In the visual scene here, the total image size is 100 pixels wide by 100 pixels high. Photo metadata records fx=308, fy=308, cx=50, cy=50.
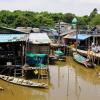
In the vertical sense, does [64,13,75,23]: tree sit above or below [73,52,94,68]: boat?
above

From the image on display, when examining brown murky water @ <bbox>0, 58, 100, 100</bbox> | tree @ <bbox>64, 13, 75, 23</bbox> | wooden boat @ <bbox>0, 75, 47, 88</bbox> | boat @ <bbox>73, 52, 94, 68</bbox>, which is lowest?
brown murky water @ <bbox>0, 58, 100, 100</bbox>

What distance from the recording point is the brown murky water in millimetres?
18484

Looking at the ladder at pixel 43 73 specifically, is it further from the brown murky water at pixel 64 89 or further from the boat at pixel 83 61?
the boat at pixel 83 61

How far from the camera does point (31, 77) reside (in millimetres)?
Result: 22875

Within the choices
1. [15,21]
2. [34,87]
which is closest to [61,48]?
[34,87]

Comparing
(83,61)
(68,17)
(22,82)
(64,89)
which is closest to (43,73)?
(22,82)

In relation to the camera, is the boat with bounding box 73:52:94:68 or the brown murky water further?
the boat with bounding box 73:52:94:68

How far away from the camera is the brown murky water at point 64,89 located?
18484 millimetres

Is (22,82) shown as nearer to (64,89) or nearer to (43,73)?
(43,73)

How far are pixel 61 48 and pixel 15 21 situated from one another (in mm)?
28392

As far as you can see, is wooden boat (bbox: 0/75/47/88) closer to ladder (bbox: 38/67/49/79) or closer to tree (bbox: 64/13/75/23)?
ladder (bbox: 38/67/49/79)

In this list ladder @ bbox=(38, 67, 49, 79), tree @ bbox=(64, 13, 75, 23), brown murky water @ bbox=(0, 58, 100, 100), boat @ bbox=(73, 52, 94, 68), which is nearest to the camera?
brown murky water @ bbox=(0, 58, 100, 100)

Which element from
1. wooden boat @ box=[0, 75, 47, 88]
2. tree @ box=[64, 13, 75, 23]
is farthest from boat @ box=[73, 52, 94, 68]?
tree @ box=[64, 13, 75, 23]

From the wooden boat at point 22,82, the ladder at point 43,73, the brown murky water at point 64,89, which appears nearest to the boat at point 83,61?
the brown murky water at point 64,89
